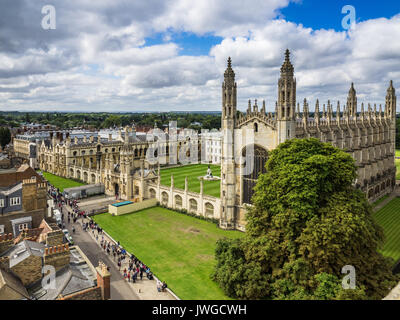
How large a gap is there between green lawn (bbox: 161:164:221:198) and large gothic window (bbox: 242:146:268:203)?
38.2ft

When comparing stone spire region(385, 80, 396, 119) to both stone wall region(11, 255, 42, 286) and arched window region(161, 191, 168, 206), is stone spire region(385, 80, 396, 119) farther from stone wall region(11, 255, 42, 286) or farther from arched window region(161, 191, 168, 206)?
stone wall region(11, 255, 42, 286)

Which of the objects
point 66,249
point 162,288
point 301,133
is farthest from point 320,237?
point 301,133

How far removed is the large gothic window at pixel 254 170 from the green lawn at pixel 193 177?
11646 mm

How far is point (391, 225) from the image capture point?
31891 mm

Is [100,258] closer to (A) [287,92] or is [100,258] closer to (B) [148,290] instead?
(B) [148,290]

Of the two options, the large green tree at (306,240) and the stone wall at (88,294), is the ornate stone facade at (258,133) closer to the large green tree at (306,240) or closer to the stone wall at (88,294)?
the large green tree at (306,240)

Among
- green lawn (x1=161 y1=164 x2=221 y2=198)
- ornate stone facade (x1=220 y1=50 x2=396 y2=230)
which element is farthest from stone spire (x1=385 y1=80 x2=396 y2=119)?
green lawn (x1=161 y1=164 x2=221 y2=198)

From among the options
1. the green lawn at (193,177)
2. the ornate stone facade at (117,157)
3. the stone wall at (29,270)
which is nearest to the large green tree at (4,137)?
the ornate stone facade at (117,157)

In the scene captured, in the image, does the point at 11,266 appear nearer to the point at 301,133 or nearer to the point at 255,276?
the point at 255,276

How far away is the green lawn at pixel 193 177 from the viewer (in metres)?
47.6

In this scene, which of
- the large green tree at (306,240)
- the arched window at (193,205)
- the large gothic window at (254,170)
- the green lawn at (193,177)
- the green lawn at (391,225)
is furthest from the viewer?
the green lawn at (193,177)

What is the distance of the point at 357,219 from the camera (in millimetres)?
18016

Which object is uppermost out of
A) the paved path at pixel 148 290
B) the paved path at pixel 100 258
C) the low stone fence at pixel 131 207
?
the low stone fence at pixel 131 207

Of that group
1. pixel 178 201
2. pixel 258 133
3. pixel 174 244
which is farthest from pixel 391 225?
pixel 178 201
